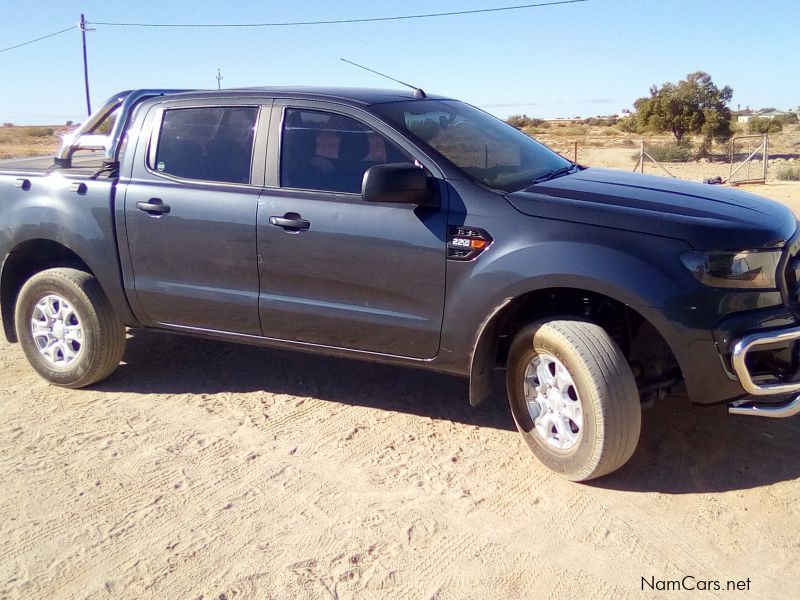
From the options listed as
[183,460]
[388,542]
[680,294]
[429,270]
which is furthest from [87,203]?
[680,294]

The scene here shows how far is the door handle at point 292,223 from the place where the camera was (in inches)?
166

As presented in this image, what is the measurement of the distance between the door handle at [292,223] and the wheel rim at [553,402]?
1.44 meters

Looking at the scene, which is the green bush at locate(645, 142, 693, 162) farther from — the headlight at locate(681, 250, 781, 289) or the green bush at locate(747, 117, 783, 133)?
the headlight at locate(681, 250, 781, 289)

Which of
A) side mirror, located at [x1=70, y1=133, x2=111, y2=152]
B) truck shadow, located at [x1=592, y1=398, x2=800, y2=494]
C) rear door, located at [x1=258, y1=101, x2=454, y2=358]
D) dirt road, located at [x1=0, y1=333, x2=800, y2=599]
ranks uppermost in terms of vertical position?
side mirror, located at [x1=70, y1=133, x2=111, y2=152]

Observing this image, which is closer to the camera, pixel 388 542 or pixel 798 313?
pixel 388 542

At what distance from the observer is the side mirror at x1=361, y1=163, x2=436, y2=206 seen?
3.79 m

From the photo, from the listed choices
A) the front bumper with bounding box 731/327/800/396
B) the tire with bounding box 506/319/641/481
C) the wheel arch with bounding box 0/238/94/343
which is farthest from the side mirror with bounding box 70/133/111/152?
the front bumper with bounding box 731/327/800/396

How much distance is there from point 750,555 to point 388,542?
1.50 metres

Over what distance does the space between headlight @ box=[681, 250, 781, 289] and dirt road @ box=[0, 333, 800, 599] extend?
100cm

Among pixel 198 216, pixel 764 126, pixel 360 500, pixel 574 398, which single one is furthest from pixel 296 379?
pixel 764 126

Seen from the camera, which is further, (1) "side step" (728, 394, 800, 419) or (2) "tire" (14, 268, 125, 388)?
(2) "tire" (14, 268, 125, 388)

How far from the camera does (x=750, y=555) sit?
314 centimetres

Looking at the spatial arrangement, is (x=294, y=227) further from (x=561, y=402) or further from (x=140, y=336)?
(x=140, y=336)

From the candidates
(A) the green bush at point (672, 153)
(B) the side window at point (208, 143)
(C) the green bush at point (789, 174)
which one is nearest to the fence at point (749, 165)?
(C) the green bush at point (789, 174)
